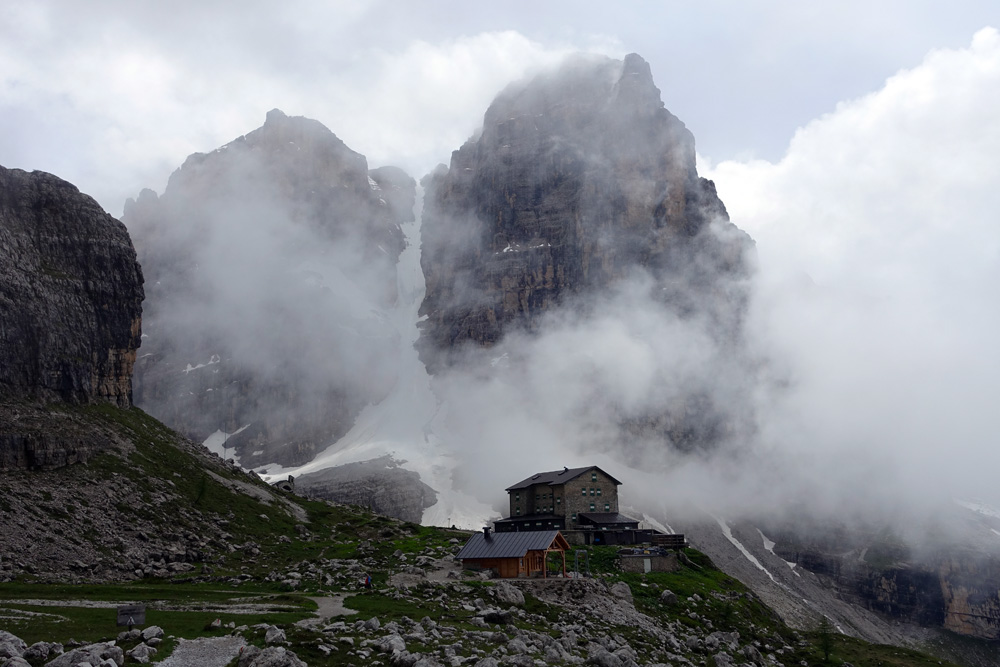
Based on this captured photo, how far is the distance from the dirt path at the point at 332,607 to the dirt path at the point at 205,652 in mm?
9192

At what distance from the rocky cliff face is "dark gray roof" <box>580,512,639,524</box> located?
202ft

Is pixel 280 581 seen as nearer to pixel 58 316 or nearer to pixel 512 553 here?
pixel 512 553

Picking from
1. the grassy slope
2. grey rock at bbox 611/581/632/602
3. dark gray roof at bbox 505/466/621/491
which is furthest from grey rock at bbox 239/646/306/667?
dark gray roof at bbox 505/466/621/491

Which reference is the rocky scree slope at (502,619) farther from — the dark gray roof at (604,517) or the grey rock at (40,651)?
the dark gray roof at (604,517)

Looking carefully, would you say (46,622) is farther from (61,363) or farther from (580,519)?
(580,519)

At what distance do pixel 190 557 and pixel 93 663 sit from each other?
47.0m

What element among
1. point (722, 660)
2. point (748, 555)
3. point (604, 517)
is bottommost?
point (722, 660)

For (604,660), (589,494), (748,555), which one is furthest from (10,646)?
(748,555)

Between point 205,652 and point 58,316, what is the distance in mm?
78105

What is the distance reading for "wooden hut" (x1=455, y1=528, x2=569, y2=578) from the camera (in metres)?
64.4

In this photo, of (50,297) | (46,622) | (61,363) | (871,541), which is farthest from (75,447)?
(871,541)

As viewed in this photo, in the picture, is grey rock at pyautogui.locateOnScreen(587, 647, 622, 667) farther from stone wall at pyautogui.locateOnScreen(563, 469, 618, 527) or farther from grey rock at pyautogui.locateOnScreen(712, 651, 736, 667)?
stone wall at pyautogui.locateOnScreen(563, 469, 618, 527)

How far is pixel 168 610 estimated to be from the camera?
41.2 metres

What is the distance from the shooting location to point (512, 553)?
64250mm
